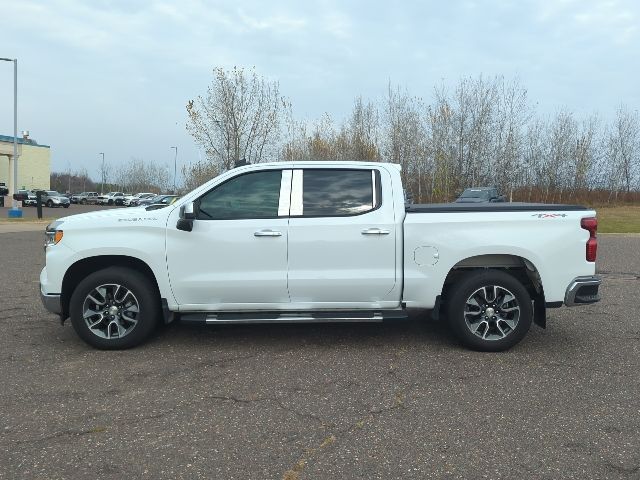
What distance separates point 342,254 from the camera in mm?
5148

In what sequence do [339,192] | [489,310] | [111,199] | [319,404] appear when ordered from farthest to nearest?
[111,199]
[339,192]
[489,310]
[319,404]

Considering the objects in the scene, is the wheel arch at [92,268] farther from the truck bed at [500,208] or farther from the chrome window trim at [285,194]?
the truck bed at [500,208]

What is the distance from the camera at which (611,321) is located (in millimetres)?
6633

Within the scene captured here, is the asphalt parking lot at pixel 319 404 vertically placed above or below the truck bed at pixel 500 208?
below

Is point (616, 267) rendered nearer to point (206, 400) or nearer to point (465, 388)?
point (465, 388)

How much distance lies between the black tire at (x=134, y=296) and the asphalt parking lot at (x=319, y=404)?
0.55 ft

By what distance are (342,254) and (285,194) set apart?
84 centimetres

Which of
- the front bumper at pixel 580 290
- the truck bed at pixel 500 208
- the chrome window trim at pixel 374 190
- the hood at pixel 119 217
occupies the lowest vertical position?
the front bumper at pixel 580 290

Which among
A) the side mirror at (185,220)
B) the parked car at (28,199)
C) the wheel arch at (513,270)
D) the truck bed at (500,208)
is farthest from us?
the parked car at (28,199)

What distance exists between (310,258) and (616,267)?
8.98 meters

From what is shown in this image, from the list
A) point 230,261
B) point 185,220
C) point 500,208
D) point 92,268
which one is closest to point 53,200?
point 92,268

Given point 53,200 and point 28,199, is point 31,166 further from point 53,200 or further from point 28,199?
point 53,200

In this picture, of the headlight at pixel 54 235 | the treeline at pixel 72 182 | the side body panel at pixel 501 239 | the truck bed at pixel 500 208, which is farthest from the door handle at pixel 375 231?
the treeline at pixel 72 182

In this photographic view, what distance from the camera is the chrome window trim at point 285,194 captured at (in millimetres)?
5254
